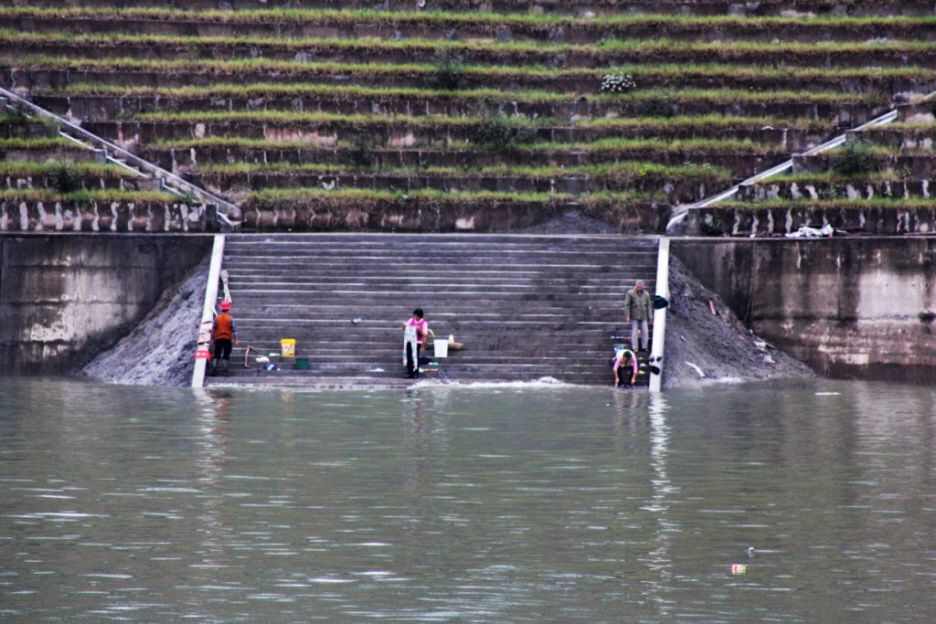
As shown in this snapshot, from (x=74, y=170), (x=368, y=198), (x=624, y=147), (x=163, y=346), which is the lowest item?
(x=163, y=346)

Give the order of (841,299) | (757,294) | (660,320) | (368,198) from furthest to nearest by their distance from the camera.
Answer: (368,198)
(757,294)
(841,299)
(660,320)

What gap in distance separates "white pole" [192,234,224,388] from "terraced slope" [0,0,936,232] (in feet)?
14.4

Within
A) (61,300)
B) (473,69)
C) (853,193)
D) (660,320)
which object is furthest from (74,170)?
(853,193)

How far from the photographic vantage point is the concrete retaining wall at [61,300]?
Answer: 31781 mm

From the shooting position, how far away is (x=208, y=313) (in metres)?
29.7

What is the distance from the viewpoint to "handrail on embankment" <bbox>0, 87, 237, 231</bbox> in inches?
1410

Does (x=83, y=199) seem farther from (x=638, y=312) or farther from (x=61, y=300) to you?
(x=638, y=312)

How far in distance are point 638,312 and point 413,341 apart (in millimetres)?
4146

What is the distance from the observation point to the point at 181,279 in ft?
106

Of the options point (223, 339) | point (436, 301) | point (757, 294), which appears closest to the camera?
point (223, 339)

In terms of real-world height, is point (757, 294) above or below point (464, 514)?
above

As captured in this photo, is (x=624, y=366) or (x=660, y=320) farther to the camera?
(x=660, y=320)

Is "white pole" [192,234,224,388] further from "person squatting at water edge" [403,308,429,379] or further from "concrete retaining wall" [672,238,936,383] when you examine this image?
"concrete retaining wall" [672,238,936,383]

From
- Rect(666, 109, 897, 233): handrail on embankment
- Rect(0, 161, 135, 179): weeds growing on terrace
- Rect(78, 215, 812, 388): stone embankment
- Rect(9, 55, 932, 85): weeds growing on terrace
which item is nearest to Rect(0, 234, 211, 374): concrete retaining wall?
Rect(78, 215, 812, 388): stone embankment
